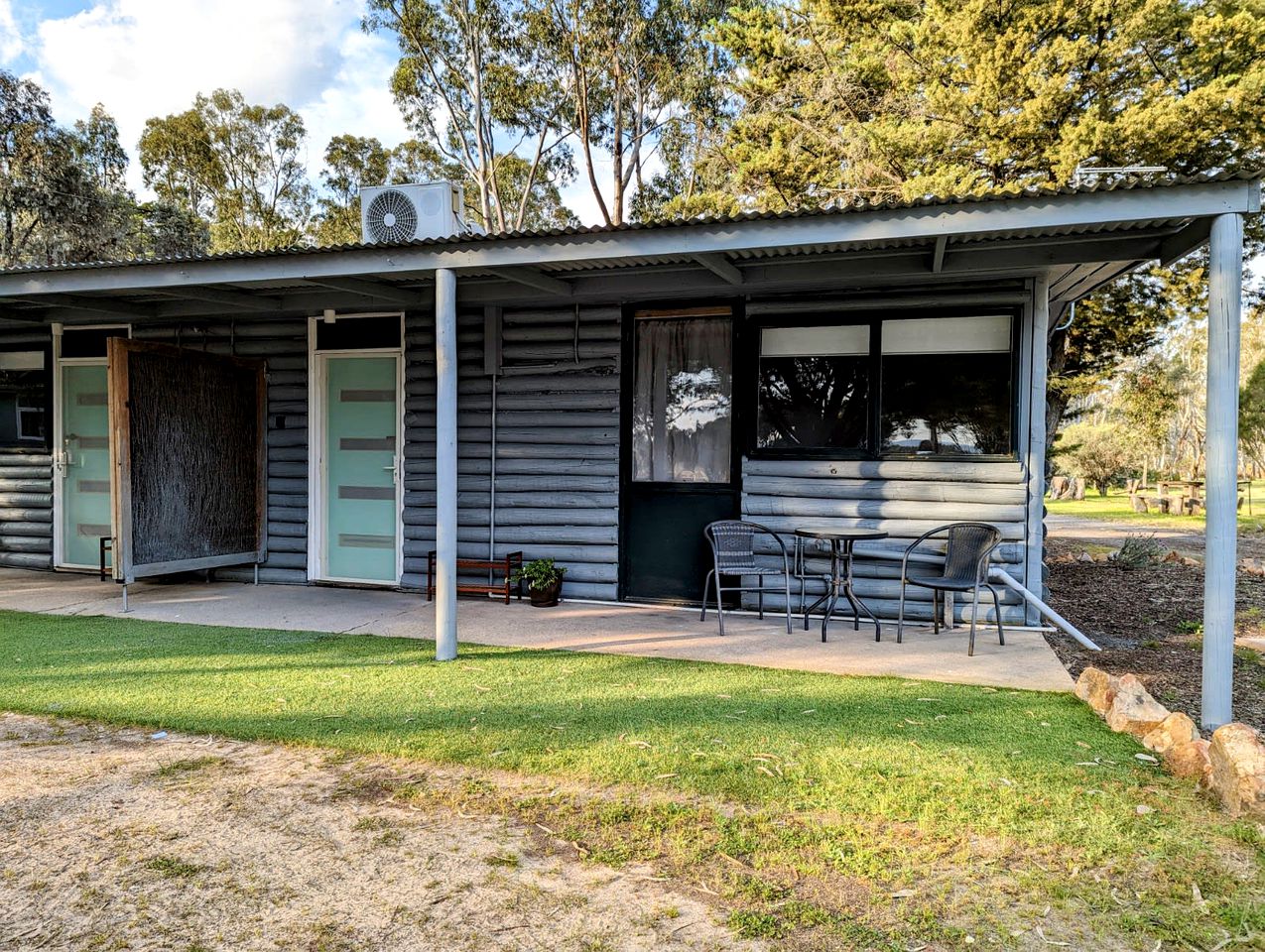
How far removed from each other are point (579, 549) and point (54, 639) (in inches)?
132

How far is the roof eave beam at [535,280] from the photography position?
4848 mm

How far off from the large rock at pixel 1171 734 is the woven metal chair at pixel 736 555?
7.25 ft

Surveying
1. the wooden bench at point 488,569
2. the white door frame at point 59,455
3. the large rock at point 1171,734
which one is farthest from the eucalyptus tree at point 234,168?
the large rock at point 1171,734

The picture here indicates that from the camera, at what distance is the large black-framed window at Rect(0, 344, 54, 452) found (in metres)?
7.29

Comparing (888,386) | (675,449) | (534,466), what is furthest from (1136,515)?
(534,466)

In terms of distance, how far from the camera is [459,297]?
596 centimetres

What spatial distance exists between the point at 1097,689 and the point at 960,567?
1.46 m

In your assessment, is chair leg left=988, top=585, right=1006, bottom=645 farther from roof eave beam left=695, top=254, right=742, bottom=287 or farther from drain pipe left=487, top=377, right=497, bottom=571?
drain pipe left=487, top=377, right=497, bottom=571

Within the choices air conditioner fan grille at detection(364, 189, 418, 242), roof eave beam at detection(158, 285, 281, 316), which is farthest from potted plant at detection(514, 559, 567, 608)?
roof eave beam at detection(158, 285, 281, 316)

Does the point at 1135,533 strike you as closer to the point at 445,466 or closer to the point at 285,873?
the point at 445,466

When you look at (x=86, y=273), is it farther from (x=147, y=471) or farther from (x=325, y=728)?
(x=325, y=728)

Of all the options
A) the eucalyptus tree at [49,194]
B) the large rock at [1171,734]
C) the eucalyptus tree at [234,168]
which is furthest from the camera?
the eucalyptus tree at [234,168]

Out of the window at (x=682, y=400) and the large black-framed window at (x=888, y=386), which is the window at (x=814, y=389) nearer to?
the large black-framed window at (x=888, y=386)

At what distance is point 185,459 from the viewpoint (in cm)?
621
